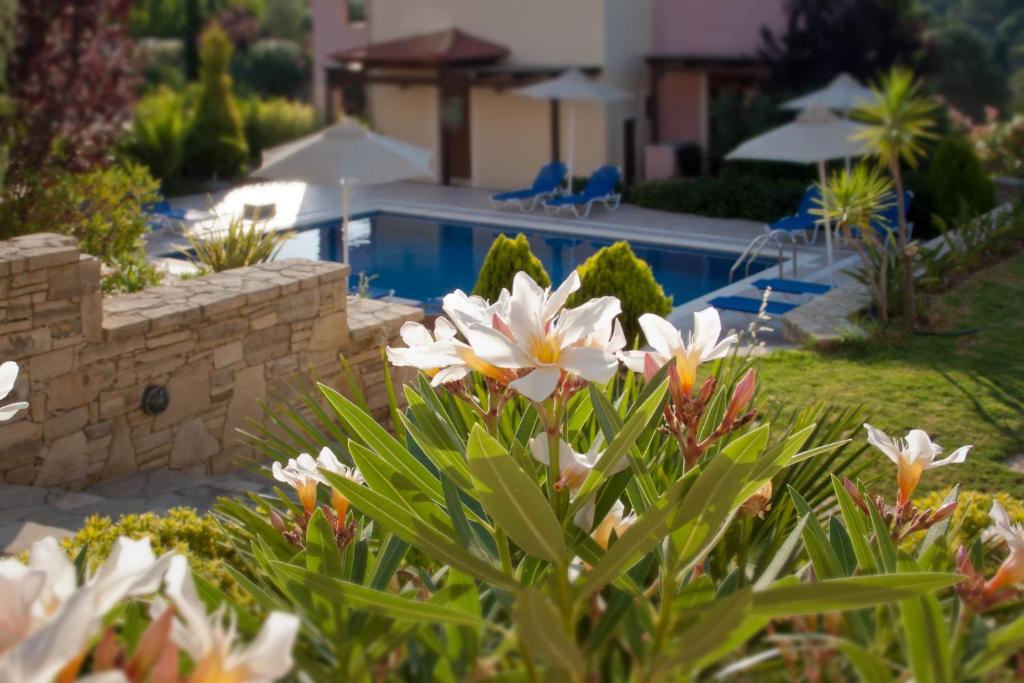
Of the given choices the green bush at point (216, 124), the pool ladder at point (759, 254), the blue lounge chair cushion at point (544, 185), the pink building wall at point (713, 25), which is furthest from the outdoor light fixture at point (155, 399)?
the pink building wall at point (713, 25)

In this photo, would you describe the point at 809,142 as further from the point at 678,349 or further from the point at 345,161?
the point at 678,349

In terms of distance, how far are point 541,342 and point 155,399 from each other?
20.3 ft

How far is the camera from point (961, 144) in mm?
17250

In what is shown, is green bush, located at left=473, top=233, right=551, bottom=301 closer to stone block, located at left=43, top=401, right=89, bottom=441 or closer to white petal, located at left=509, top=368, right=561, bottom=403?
stone block, located at left=43, top=401, right=89, bottom=441

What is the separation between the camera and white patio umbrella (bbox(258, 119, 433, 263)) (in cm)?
1344

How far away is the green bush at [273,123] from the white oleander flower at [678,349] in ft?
76.2

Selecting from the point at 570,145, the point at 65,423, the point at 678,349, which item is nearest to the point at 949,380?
the point at 65,423

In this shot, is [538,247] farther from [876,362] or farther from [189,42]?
[189,42]

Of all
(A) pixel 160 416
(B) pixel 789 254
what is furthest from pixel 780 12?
(A) pixel 160 416

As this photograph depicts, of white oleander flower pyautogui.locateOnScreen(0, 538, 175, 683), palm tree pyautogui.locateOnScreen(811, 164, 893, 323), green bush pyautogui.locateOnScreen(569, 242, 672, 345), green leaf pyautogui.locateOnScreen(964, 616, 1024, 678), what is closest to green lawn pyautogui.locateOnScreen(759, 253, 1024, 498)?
palm tree pyautogui.locateOnScreen(811, 164, 893, 323)

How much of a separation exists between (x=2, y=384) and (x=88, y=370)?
5.35 meters

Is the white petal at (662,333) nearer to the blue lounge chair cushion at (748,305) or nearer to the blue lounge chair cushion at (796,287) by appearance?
the blue lounge chair cushion at (748,305)

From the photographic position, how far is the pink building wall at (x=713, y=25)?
72.7 ft

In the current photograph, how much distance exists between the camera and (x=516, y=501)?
2145mm
